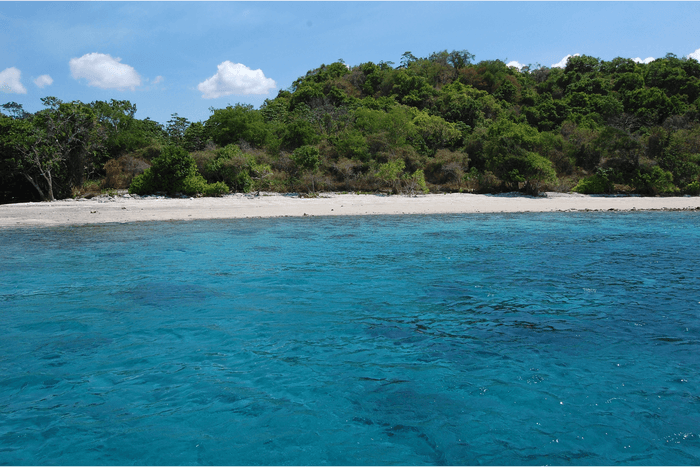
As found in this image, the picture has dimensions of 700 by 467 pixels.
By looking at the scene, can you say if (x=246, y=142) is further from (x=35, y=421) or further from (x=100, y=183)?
(x=35, y=421)

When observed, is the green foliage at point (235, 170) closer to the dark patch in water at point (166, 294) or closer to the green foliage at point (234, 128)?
the green foliage at point (234, 128)

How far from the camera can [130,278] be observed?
10188mm

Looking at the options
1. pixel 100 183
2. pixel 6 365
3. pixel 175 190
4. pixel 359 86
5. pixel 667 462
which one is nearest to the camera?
pixel 667 462

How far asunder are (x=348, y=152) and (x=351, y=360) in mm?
29405

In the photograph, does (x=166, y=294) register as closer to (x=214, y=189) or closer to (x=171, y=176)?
(x=214, y=189)

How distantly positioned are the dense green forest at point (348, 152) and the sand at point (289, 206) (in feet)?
6.21

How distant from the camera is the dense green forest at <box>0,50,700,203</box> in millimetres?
28812

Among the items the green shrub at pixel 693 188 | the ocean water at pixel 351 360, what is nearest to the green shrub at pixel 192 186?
the ocean water at pixel 351 360

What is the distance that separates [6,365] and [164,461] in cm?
336

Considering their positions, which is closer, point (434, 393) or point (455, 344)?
point (434, 393)

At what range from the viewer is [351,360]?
18.8 feet

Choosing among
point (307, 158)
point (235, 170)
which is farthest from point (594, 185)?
point (235, 170)

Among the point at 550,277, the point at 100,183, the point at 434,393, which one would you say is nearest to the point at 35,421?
the point at 434,393

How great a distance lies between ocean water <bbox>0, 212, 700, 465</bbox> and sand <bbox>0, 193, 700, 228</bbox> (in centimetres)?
1053
